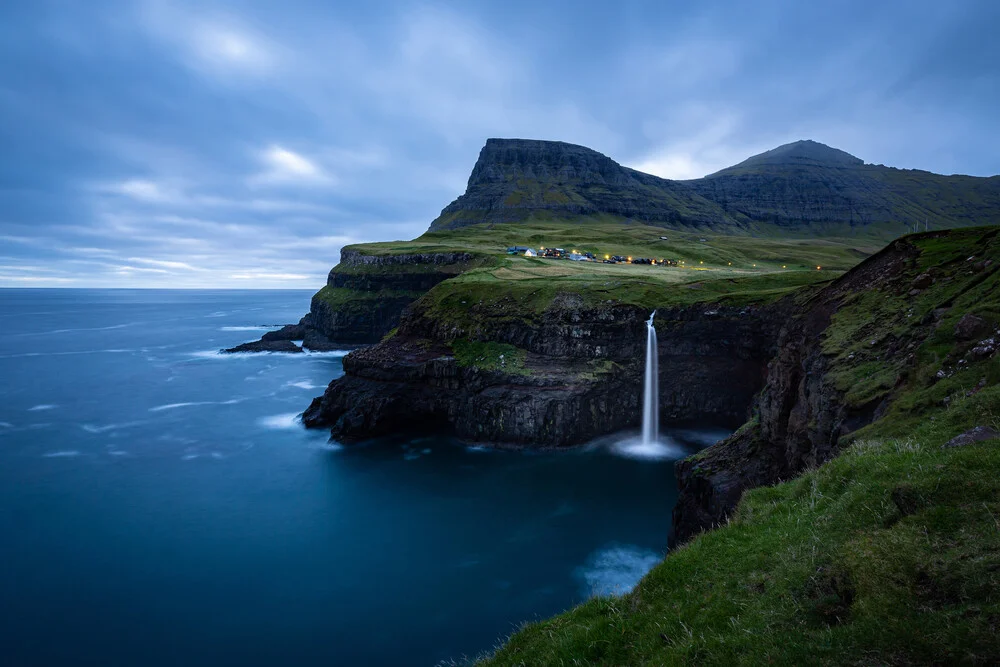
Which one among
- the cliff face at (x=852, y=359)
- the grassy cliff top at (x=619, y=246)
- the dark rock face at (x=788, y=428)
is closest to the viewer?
the cliff face at (x=852, y=359)

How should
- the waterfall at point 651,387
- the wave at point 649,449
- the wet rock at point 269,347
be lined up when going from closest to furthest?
1. the wave at point 649,449
2. the waterfall at point 651,387
3. the wet rock at point 269,347

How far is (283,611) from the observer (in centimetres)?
2925

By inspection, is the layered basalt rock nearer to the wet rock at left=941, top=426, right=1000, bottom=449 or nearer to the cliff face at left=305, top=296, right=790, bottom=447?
the cliff face at left=305, top=296, right=790, bottom=447

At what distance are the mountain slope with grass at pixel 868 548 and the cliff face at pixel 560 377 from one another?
30.9m

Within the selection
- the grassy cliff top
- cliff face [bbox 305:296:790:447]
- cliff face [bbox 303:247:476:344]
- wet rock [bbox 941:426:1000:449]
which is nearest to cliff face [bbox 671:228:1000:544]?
wet rock [bbox 941:426:1000:449]

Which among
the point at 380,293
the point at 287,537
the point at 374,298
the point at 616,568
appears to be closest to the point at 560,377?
the point at 616,568

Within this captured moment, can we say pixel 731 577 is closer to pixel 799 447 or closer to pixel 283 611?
pixel 799 447

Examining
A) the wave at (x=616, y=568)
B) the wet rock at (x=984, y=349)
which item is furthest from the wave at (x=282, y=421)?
the wet rock at (x=984, y=349)

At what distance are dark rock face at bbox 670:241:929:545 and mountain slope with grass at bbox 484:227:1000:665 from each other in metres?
0.86

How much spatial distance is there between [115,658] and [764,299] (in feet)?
199

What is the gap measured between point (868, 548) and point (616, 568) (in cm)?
2740

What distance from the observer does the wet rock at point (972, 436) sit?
36.9 ft

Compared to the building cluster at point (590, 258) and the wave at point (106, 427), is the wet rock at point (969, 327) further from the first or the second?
the building cluster at point (590, 258)

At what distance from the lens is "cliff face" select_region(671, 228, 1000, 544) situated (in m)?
19.3
